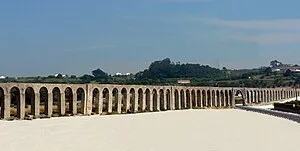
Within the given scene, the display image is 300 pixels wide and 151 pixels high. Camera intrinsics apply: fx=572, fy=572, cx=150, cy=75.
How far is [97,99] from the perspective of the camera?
66.5m

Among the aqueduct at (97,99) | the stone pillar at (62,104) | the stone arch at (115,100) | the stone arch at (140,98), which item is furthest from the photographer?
the stone arch at (140,98)

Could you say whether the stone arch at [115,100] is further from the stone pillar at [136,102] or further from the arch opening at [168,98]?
the arch opening at [168,98]

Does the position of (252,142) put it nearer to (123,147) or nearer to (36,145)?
(123,147)

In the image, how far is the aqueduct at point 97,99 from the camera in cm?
5228

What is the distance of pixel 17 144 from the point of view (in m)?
23.2

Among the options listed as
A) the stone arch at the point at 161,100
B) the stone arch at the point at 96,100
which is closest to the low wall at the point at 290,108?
the stone arch at the point at 161,100

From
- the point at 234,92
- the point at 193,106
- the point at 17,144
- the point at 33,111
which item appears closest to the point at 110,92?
the point at 33,111

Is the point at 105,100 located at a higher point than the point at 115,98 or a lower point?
lower

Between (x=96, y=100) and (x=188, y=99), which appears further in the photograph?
(x=188, y=99)

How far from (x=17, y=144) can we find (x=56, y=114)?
3498 centimetres

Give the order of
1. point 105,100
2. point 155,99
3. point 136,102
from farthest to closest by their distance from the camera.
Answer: point 155,99 → point 136,102 → point 105,100

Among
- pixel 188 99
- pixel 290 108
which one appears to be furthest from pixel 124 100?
pixel 188 99

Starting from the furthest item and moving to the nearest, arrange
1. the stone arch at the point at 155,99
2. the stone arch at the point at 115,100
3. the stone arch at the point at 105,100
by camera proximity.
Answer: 1. the stone arch at the point at 155,99
2. the stone arch at the point at 115,100
3. the stone arch at the point at 105,100

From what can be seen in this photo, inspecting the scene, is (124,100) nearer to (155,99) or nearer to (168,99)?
(155,99)
